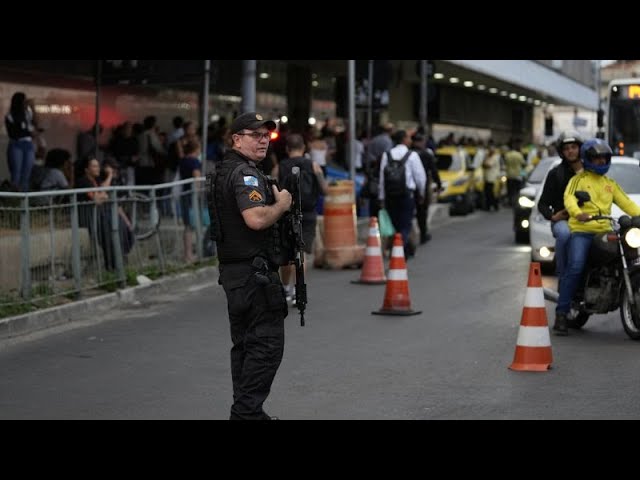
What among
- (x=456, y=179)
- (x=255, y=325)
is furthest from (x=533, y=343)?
(x=456, y=179)

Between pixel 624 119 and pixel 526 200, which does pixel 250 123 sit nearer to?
pixel 526 200

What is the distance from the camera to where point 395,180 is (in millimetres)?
18844

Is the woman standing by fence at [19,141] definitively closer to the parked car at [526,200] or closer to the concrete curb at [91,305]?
the concrete curb at [91,305]

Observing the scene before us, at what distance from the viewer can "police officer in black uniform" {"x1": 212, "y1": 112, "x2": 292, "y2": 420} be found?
24.5 feet

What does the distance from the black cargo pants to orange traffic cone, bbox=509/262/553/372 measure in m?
3.03

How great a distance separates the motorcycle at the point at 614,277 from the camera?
11484 mm

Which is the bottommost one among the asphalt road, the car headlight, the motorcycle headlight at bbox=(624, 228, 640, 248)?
the asphalt road

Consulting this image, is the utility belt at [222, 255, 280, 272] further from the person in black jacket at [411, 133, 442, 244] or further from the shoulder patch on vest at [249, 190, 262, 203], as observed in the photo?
the person in black jacket at [411, 133, 442, 244]

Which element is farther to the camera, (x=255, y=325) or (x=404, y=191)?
(x=404, y=191)

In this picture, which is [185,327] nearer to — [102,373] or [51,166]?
[102,373]

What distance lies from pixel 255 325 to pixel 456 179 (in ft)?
80.1

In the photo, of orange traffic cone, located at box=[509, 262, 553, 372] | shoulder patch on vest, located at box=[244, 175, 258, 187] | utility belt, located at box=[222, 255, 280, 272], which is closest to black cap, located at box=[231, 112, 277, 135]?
shoulder patch on vest, located at box=[244, 175, 258, 187]

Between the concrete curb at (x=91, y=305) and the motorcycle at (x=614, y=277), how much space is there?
485 centimetres
